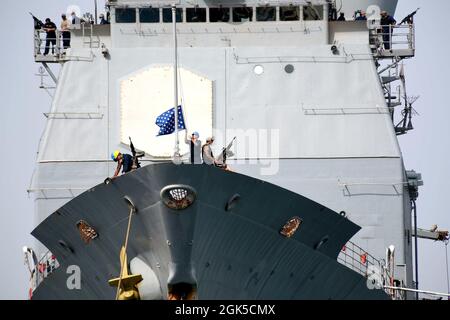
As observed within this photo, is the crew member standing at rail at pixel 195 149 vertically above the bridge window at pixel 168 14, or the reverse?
the bridge window at pixel 168 14

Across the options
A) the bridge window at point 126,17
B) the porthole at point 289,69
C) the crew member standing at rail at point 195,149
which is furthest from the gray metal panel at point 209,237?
the bridge window at point 126,17

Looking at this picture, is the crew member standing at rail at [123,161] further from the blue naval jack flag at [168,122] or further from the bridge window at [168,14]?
the bridge window at [168,14]

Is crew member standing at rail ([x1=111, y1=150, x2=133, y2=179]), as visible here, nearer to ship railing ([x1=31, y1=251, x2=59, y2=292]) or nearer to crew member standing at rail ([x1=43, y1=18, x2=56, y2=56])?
ship railing ([x1=31, y1=251, x2=59, y2=292])

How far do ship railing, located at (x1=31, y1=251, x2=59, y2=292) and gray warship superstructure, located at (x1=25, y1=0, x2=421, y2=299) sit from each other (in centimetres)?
5

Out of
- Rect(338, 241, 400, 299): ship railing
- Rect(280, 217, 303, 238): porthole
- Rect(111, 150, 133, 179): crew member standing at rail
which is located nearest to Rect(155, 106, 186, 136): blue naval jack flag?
Rect(111, 150, 133, 179): crew member standing at rail

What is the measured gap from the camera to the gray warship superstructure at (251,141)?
28.2 meters

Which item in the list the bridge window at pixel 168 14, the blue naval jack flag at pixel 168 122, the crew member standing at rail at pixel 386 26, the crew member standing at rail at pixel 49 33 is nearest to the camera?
the blue naval jack flag at pixel 168 122

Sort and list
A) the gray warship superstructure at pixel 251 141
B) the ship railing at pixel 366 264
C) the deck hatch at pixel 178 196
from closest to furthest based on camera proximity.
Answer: the deck hatch at pixel 178 196
the gray warship superstructure at pixel 251 141
the ship railing at pixel 366 264

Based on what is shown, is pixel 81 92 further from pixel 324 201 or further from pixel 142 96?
pixel 324 201

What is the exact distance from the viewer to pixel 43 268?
3170 centimetres

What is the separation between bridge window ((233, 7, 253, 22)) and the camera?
35188mm

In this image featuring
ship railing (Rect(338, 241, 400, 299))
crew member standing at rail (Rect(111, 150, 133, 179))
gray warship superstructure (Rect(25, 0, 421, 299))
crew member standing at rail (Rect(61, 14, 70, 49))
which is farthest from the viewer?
crew member standing at rail (Rect(61, 14, 70, 49))

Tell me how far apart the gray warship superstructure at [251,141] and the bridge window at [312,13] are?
0.04 meters
